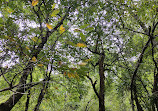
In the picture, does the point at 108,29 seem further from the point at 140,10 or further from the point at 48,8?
the point at 48,8

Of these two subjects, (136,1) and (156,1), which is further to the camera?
(136,1)

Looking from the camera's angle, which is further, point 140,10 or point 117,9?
point 117,9

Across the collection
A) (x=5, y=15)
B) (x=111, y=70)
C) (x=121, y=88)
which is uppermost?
(x=111, y=70)

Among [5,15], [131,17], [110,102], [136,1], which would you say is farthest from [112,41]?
[110,102]

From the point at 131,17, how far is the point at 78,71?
12.7 feet

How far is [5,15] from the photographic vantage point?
2098mm

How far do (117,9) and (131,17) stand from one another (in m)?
0.59

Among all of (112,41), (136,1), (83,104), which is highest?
(136,1)

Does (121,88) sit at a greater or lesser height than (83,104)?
greater

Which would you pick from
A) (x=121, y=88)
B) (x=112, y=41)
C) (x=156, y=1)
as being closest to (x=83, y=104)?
(x=121, y=88)

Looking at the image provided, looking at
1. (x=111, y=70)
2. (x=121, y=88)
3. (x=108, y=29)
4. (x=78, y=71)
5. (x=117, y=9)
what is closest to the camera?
(x=78, y=71)

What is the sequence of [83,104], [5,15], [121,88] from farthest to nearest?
1. [83,104]
2. [121,88]
3. [5,15]

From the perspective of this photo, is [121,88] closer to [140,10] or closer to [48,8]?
[140,10]

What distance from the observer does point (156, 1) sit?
12.0 ft
